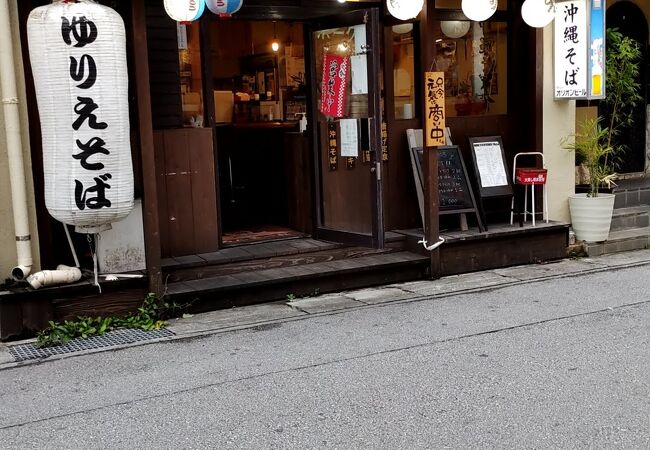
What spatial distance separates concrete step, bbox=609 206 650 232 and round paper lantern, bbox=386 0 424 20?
4277mm

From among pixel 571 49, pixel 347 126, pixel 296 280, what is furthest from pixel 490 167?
pixel 296 280

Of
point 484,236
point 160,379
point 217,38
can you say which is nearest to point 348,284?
point 484,236

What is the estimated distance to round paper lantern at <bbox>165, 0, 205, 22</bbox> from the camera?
6.86 meters

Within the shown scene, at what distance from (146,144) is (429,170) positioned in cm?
323

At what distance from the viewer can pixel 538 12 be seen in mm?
8945

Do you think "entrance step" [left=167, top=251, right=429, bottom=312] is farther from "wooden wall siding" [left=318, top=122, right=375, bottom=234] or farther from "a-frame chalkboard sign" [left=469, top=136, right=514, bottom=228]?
"a-frame chalkboard sign" [left=469, top=136, right=514, bottom=228]

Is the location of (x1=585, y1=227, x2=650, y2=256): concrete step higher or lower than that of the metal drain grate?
higher

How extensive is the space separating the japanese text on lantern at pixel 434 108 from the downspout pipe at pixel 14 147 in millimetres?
4258

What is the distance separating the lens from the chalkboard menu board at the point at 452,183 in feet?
30.1

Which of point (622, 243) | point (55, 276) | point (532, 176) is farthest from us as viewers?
point (622, 243)

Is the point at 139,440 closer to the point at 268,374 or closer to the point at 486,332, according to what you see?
the point at 268,374

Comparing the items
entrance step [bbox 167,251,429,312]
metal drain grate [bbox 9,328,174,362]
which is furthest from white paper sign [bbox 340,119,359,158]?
metal drain grate [bbox 9,328,174,362]

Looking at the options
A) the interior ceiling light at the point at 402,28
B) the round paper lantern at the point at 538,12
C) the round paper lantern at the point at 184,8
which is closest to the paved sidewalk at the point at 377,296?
the round paper lantern at the point at 184,8

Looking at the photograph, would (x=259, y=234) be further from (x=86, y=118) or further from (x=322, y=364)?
(x=322, y=364)
